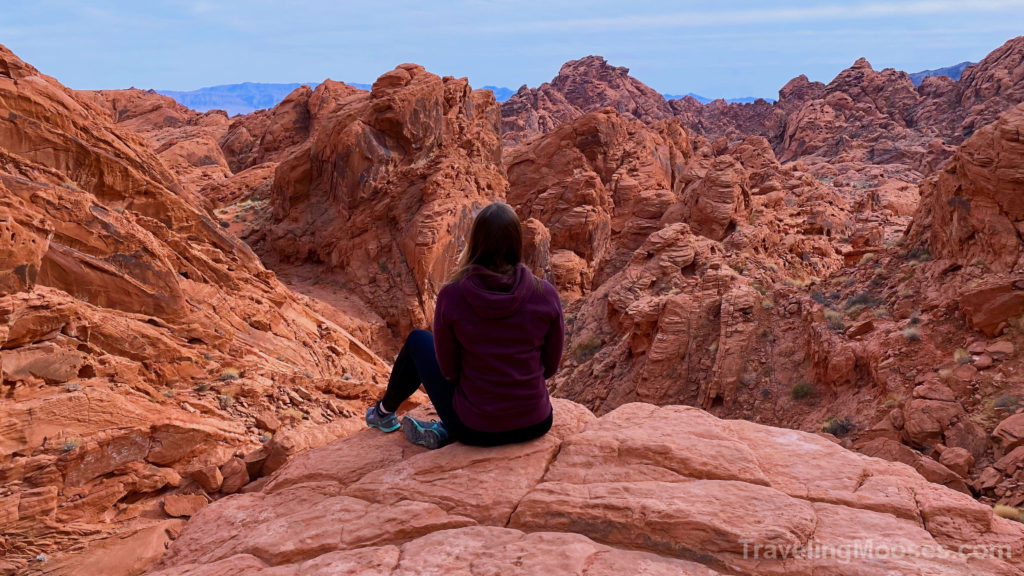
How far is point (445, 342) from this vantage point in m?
3.96

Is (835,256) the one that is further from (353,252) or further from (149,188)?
(149,188)

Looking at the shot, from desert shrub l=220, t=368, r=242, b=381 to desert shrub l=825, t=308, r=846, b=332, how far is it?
A: 11.1 m

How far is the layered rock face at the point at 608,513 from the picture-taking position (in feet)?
9.96

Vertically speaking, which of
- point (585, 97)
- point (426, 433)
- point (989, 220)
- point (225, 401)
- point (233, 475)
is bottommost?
point (233, 475)

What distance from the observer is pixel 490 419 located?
4078 mm

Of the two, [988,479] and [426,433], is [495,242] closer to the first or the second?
[426,433]

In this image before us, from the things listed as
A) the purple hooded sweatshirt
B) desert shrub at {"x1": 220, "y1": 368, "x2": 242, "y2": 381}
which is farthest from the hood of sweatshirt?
desert shrub at {"x1": 220, "y1": 368, "x2": 242, "y2": 381}

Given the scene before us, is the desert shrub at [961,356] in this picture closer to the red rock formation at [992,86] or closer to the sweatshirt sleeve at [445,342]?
the sweatshirt sleeve at [445,342]

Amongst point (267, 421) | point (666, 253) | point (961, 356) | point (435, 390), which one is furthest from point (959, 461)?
point (666, 253)

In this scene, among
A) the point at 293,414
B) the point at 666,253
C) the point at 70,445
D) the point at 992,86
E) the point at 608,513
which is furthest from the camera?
the point at 992,86

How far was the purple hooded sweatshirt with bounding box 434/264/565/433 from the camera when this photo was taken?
3.86m

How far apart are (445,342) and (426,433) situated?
0.92 metres

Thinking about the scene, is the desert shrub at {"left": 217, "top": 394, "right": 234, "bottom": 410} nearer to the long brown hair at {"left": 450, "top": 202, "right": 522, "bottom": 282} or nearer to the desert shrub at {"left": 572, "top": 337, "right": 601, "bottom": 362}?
the long brown hair at {"left": 450, "top": 202, "right": 522, "bottom": 282}

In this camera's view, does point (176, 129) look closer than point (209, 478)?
No
